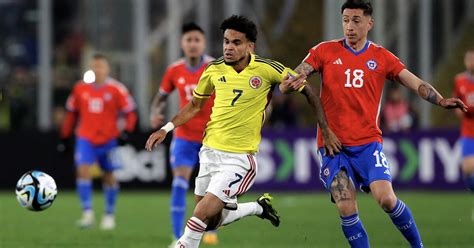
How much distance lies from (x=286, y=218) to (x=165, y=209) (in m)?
2.95

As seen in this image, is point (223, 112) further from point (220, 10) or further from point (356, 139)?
point (220, 10)

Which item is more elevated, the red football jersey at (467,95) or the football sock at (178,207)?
the red football jersey at (467,95)

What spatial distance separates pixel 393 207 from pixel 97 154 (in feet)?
26.5

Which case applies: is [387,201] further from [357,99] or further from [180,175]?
[180,175]

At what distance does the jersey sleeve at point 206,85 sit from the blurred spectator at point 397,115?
13.9 m

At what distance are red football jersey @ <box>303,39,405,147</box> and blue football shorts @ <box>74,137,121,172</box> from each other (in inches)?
291

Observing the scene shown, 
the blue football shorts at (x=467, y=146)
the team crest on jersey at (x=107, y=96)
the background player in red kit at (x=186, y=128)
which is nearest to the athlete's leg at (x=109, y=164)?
the team crest on jersey at (x=107, y=96)

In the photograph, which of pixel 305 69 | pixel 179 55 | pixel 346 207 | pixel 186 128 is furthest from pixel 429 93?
pixel 179 55

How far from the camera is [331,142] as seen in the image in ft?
33.4

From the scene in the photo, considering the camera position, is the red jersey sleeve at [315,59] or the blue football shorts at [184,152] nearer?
the red jersey sleeve at [315,59]

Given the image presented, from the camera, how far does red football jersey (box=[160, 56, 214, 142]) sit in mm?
13227

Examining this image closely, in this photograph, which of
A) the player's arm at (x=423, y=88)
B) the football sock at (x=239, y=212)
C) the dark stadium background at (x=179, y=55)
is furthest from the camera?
the dark stadium background at (x=179, y=55)

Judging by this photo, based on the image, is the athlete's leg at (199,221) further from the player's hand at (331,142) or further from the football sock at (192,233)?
the player's hand at (331,142)

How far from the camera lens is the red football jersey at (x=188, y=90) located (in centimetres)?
1323
